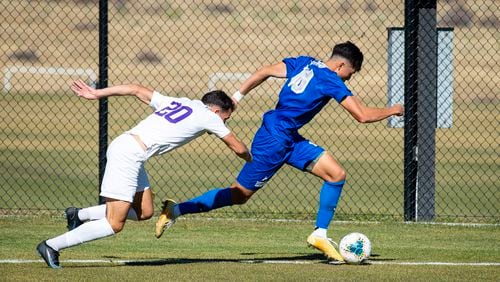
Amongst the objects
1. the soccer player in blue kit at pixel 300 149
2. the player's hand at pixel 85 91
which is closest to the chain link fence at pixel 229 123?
the soccer player in blue kit at pixel 300 149

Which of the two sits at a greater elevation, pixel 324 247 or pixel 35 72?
pixel 35 72

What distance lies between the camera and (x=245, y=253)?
10984 mm

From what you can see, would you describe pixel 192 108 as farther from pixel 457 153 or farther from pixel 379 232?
pixel 457 153

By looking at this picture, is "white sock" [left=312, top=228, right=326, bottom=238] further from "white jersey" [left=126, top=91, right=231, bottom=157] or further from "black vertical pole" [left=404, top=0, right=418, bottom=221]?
"black vertical pole" [left=404, top=0, right=418, bottom=221]

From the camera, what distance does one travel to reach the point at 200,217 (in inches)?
530

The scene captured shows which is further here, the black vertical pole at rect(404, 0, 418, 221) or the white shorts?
the black vertical pole at rect(404, 0, 418, 221)

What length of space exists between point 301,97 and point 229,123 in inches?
580

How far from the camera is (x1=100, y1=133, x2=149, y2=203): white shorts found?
9594 mm

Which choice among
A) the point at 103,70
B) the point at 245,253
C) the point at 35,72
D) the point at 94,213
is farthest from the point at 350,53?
the point at 35,72

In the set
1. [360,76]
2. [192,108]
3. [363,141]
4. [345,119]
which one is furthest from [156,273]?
[360,76]

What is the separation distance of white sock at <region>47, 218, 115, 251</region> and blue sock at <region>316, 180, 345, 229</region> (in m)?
1.86

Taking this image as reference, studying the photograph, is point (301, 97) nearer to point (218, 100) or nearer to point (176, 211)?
point (218, 100)

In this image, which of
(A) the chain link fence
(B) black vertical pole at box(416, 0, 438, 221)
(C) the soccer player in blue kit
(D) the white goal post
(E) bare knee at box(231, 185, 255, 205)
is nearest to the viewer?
(C) the soccer player in blue kit

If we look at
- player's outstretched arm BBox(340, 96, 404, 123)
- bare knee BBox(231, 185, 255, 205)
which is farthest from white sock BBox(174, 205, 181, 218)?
player's outstretched arm BBox(340, 96, 404, 123)
